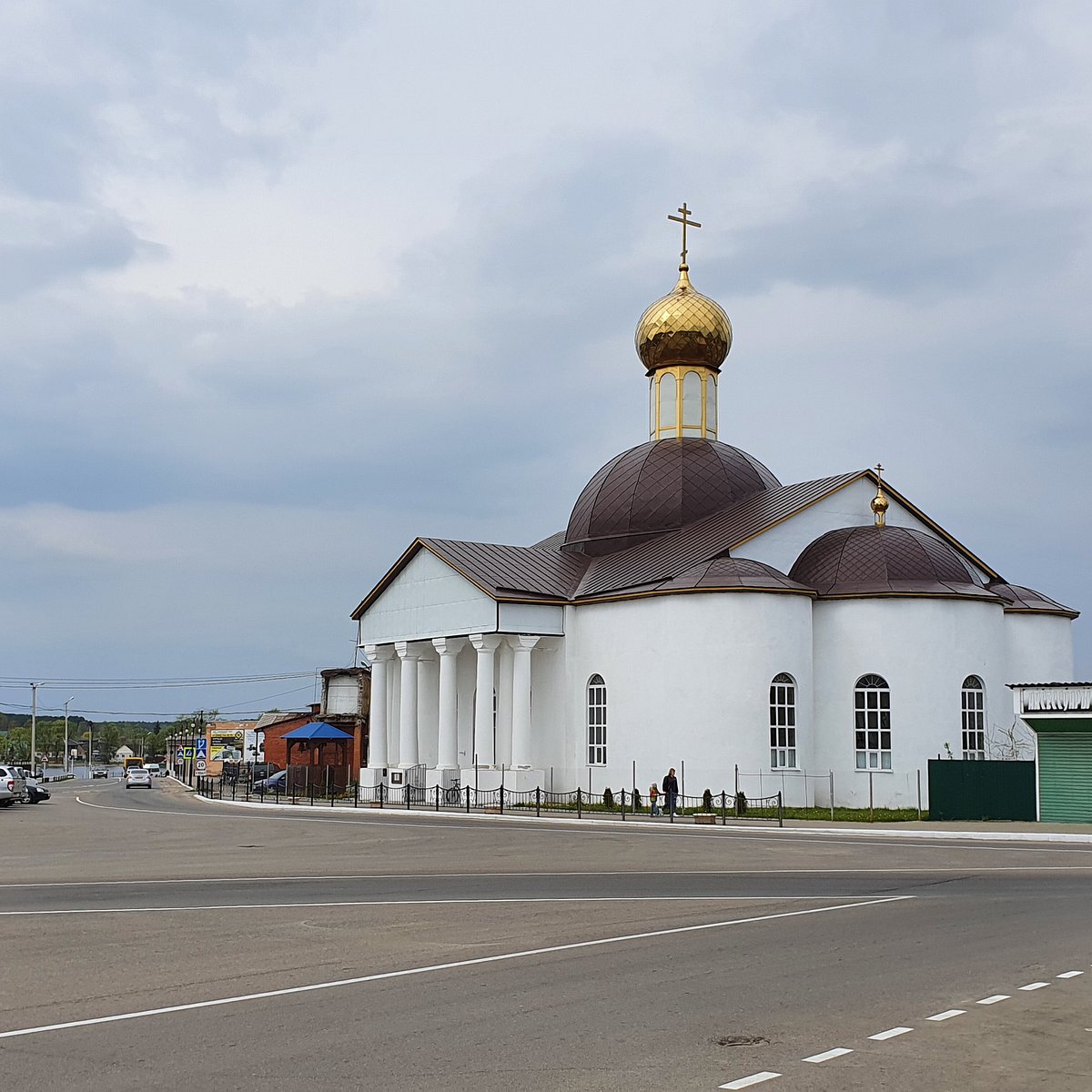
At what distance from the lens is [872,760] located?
129 feet

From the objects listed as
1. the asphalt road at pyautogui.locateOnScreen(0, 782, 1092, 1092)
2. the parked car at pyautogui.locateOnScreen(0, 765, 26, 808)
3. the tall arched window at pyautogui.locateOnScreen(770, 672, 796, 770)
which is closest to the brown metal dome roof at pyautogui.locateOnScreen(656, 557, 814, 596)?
the tall arched window at pyautogui.locateOnScreen(770, 672, 796, 770)

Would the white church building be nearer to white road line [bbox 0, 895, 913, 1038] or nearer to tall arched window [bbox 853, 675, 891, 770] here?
tall arched window [bbox 853, 675, 891, 770]

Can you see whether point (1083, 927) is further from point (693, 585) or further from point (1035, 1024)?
point (693, 585)

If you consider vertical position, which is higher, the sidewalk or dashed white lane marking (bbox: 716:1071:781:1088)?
dashed white lane marking (bbox: 716:1071:781:1088)

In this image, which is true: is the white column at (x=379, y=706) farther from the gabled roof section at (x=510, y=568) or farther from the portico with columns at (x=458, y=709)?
the gabled roof section at (x=510, y=568)

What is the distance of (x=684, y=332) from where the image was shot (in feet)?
165

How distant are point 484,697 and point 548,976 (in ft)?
110

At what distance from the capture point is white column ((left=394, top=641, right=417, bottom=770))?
48562 millimetres

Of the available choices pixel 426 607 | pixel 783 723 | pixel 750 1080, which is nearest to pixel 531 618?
pixel 426 607

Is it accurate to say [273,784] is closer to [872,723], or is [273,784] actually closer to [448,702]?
[448,702]

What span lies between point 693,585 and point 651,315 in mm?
15341

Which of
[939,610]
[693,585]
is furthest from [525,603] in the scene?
[939,610]

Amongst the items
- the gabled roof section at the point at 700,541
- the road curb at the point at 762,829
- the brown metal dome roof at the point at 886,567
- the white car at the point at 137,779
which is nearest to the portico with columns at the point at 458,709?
the gabled roof section at the point at 700,541

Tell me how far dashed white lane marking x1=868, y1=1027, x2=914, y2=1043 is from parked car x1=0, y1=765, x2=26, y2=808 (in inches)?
1654
